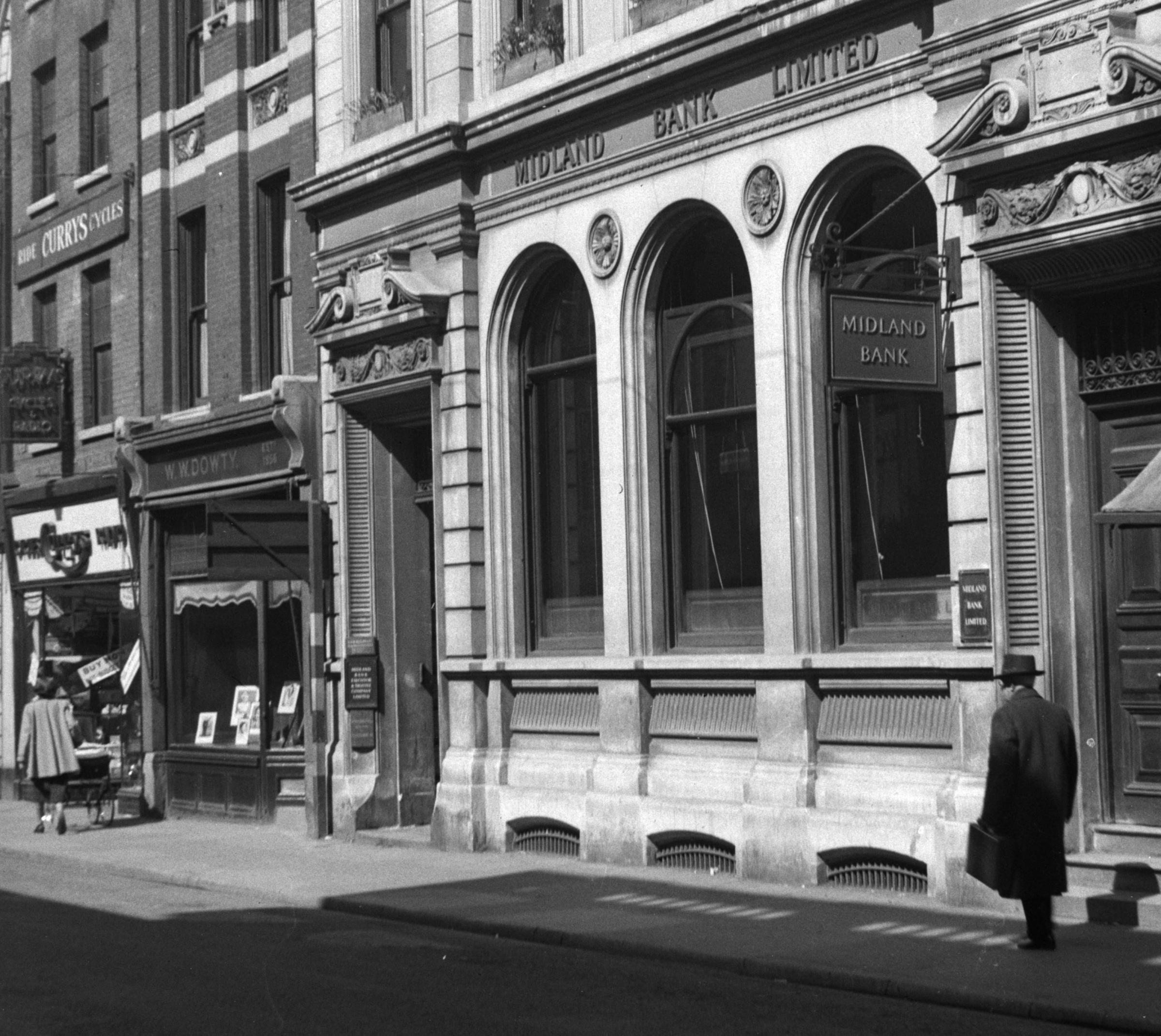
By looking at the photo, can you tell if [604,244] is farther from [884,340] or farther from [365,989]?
[365,989]

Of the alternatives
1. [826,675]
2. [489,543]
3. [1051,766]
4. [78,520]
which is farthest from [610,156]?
[78,520]

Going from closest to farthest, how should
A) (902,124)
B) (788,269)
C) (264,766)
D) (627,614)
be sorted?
(902,124)
(788,269)
(627,614)
(264,766)

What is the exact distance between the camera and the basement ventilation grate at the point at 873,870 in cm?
1416

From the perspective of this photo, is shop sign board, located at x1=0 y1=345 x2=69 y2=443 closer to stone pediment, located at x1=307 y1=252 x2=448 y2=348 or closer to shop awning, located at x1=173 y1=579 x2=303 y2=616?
shop awning, located at x1=173 y1=579 x2=303 y2=616

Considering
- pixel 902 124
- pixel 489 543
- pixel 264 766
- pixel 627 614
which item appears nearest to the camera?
pixel 902 124

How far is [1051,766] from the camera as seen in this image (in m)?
11.6

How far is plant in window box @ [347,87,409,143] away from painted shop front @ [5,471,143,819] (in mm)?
6791

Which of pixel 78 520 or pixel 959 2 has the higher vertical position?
pixel 959 2

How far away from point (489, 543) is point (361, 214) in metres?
4.17

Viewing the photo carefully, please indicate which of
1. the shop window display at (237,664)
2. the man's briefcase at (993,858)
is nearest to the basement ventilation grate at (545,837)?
the shop window display at (237,664)

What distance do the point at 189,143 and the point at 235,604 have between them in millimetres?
5824

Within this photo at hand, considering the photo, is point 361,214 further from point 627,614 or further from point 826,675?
point 826,675

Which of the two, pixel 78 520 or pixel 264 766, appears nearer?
pixel 264 766

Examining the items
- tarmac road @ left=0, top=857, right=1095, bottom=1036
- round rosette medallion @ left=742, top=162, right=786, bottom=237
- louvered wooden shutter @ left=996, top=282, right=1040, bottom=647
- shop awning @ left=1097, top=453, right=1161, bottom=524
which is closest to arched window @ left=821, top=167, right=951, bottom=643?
round rosette medallion @ left=742, top=162, right=786, bottom=237
